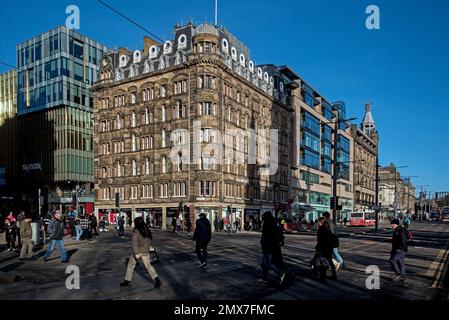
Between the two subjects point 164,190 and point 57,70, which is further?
point 57,70

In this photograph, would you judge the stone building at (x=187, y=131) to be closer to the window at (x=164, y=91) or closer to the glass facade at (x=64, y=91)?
the window at (x=164, y=91)

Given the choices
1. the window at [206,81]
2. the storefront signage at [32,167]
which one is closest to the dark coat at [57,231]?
the window at [206,81]

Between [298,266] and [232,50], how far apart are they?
153 ft

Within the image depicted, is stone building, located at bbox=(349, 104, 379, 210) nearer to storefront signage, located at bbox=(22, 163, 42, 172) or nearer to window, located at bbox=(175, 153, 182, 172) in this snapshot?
window, located at bbox=(175, 153, 182, 172)

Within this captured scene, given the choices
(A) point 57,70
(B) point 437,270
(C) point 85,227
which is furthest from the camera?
(A) point 57,70

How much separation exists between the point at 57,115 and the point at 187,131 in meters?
32.2

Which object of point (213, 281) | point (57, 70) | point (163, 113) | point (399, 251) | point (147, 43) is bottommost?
point (213, 281)

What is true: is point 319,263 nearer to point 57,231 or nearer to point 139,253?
point 139,253

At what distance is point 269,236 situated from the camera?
39.4 ft

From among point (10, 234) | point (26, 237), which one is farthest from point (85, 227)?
point (26, 237)

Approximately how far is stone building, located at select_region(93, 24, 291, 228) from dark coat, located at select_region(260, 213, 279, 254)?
35.9 meters

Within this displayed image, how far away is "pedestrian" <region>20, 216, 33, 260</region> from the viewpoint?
17.4 m

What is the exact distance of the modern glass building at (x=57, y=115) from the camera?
72438mm

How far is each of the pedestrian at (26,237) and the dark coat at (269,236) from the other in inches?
413
